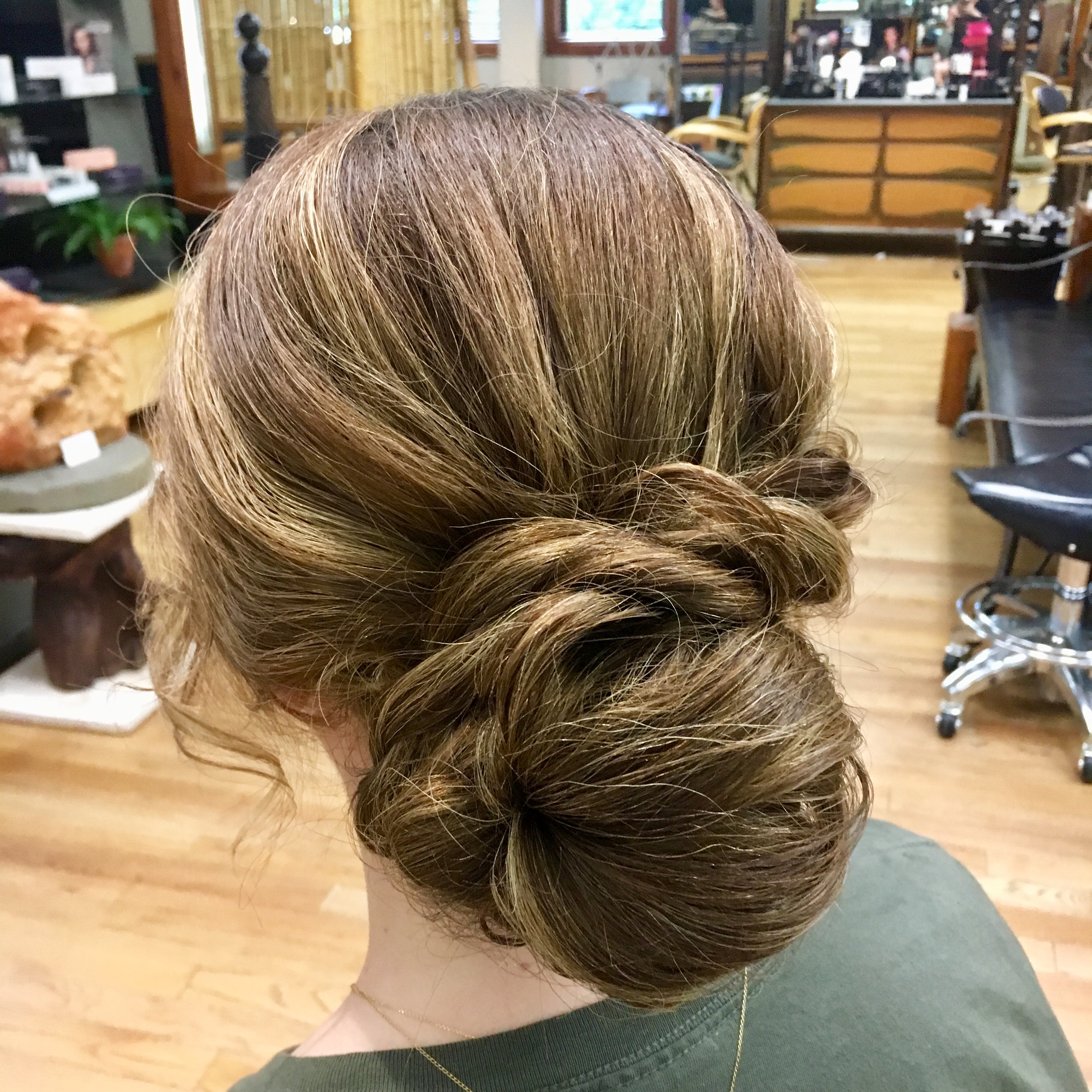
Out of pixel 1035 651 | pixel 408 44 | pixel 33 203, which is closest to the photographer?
pixel 1035 651

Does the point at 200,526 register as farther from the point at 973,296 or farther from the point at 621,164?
the point at 973,296

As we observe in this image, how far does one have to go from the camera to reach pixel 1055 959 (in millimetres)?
1589

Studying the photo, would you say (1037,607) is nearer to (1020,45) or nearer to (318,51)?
(318,51)

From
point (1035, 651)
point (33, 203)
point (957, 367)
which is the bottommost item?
point (1035, 651)

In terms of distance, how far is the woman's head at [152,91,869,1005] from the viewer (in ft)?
1.60

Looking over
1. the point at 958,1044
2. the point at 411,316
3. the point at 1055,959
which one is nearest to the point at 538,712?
the point at 411,316

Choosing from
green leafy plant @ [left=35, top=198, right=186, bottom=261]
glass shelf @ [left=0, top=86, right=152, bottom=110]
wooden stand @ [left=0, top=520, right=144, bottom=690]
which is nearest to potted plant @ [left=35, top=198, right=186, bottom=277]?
green leafy plant @ [left=35, top=198, right=186, bottom=261]

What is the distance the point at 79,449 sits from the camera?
2.13 m

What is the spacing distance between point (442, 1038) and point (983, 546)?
266 cm

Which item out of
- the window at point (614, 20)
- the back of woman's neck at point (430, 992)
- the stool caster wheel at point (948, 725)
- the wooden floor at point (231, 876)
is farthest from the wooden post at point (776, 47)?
the back of woman's neck at point (430, 992)

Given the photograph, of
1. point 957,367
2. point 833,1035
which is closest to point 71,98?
point 957,367

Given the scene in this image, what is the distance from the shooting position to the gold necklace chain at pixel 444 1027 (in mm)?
566

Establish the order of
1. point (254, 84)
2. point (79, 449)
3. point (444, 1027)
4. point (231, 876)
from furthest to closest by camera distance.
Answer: point (254, 84) < point (79, 449) < point (231, 876) < point (444, 1027)

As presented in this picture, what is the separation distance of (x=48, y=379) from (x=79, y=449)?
18cm
